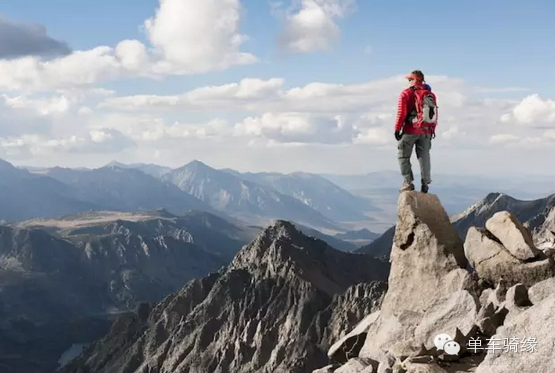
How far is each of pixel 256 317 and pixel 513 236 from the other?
417ft

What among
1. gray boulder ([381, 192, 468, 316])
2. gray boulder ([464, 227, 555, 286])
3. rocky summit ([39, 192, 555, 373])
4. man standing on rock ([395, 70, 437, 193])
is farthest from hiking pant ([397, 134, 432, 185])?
gray boulder ([464, 227, 555, 286])

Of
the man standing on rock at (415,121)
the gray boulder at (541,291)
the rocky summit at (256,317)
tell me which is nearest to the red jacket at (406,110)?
the man standing on rock at (415,121)

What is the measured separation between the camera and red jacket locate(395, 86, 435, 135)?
2394 centimetres

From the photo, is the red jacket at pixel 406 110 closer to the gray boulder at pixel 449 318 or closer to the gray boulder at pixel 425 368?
the gray boulder at pixel 449 318

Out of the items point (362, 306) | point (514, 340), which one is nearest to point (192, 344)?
point (362, 306)

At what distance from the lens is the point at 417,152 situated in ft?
82.9

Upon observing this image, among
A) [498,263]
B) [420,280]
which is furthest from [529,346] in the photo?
[420,280]

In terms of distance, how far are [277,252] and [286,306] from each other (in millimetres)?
21053

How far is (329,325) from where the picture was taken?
132375 millimetres

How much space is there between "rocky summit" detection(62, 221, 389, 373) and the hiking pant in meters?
100

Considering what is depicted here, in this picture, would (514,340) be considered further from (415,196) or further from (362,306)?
(362,306)

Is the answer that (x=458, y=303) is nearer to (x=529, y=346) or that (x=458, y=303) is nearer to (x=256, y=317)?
(x=529, y=346)

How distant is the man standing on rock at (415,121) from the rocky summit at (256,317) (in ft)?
332

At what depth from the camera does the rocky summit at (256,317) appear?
130500 mm
